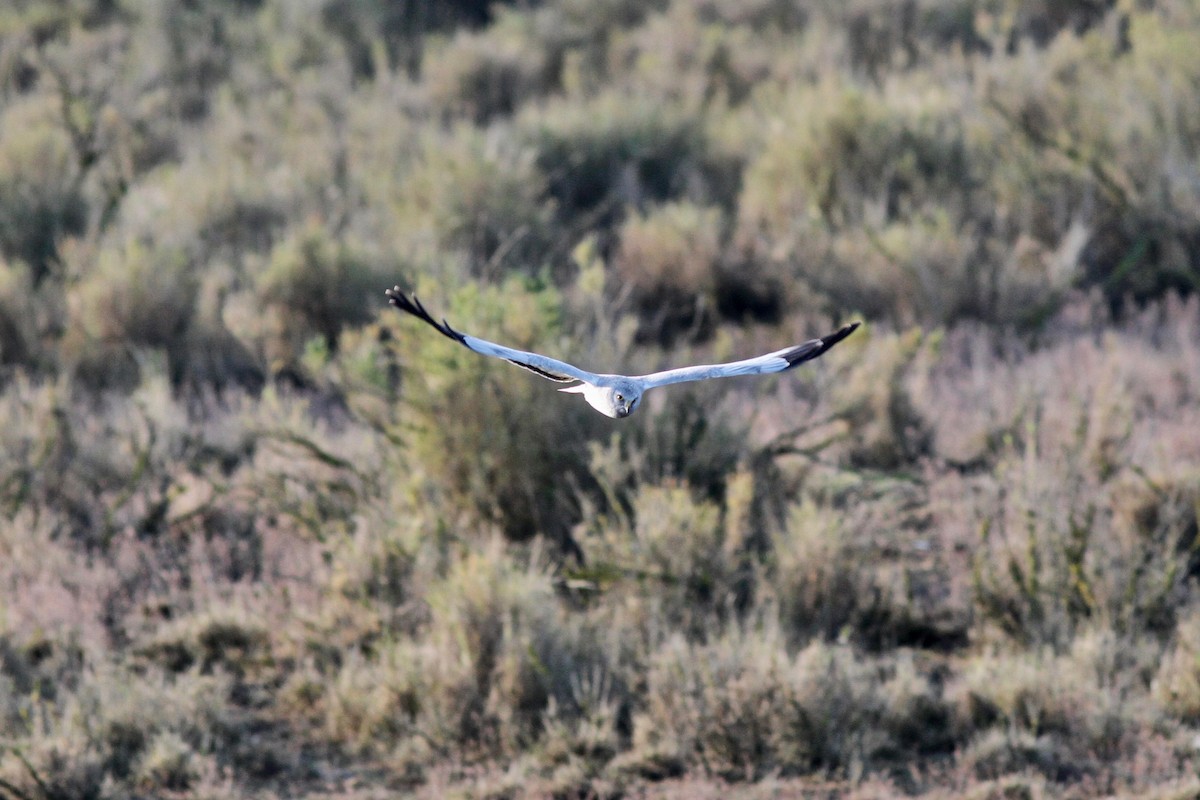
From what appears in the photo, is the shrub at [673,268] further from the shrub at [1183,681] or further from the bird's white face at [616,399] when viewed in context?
the bird's white face at [616,399]

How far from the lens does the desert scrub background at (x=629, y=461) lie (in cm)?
489

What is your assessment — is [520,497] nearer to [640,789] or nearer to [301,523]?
[301,523]

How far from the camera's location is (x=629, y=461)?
19.4 ft

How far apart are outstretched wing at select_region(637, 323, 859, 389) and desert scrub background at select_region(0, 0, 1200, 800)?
2.33m

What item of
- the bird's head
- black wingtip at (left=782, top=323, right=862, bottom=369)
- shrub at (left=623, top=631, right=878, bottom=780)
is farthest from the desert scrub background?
the bird's head

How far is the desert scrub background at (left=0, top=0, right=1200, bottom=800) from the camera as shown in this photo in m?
4.89

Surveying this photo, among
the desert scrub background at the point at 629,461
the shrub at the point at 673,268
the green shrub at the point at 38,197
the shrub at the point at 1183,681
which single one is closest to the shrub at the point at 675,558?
the desert scrub background at the point at 629,461

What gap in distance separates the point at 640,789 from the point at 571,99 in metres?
8.85

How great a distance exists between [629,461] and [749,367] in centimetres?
346

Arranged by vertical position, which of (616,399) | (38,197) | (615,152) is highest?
(615,152)

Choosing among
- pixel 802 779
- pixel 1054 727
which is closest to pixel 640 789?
pixel 802 779

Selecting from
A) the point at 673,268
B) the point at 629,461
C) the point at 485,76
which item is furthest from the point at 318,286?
the point at 485,76

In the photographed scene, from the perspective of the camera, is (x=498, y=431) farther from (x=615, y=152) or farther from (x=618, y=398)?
(x=615, y=152)

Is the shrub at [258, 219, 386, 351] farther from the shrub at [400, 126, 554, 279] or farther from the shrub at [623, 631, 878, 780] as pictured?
the shrub at [623, 631, 878, 780]
